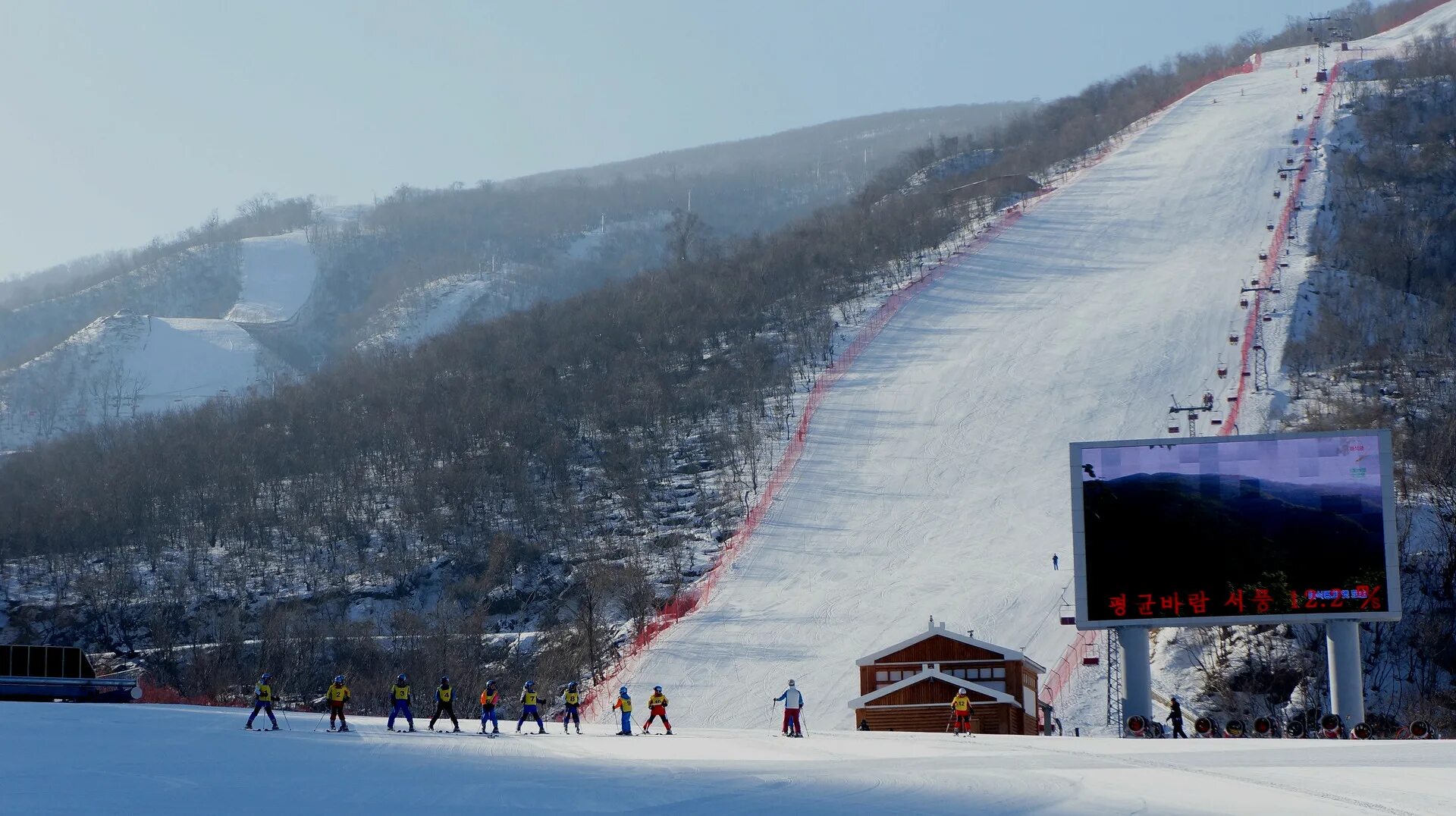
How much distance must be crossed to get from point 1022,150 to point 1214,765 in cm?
9359

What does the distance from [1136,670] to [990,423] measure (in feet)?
89.1

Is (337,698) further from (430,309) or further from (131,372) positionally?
(430,309)

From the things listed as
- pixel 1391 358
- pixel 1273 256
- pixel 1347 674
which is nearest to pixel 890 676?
pixel 1347 674

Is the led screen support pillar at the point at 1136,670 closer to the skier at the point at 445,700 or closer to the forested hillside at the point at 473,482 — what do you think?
the skier at the point at 445,700

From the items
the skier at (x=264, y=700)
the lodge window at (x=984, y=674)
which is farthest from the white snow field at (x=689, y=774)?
the lodge window at (x=984, y=674)

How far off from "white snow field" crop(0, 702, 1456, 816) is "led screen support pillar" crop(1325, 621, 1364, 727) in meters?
6.29

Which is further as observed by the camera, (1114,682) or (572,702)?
(1114,682)

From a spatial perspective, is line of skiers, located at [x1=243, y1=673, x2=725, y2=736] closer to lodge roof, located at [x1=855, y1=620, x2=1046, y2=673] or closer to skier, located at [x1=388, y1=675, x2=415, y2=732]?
skier, located at [x1=388, y1=675, x2=415, y2=732]

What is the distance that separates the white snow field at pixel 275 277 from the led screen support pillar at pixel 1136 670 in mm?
136078

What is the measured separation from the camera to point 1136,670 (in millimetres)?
26703

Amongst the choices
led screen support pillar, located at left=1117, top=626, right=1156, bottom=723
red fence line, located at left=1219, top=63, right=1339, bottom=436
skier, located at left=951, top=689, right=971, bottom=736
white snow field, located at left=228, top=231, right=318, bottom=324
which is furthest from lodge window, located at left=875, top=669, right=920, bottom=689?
white snow field, located at left=228, top=231, right=318, bottom=324

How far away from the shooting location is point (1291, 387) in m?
51.4

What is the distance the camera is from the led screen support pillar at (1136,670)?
87.0 feet

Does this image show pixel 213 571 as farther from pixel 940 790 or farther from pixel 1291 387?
pixel 940 790
